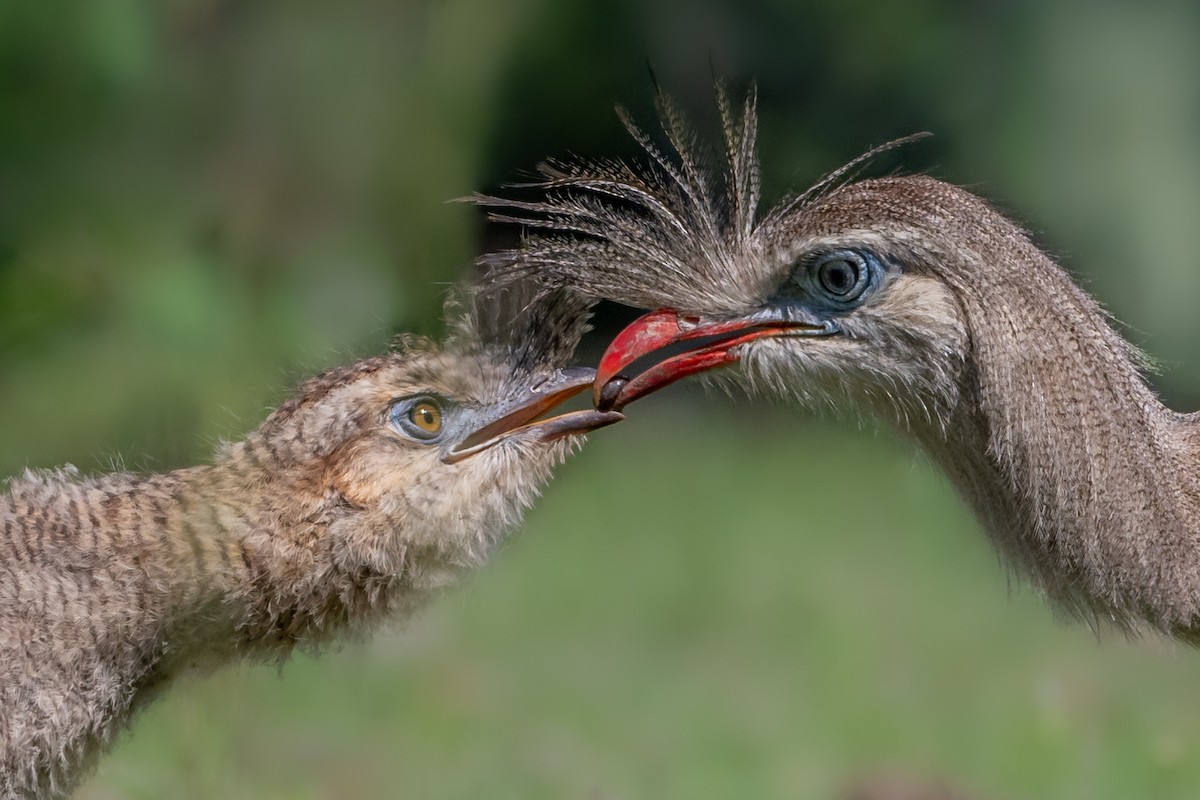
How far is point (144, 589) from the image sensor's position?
6.31 ft

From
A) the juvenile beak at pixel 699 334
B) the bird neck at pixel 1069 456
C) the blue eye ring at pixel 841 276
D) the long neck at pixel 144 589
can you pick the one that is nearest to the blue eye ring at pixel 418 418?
the long neck at pixel 144 589

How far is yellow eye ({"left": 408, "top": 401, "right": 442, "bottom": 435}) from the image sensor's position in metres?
2.11

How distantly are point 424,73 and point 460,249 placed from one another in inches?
14.0

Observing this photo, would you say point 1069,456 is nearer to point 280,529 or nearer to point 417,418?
point 417,418

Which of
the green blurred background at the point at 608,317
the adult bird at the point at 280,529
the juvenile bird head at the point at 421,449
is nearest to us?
the green blurred background at the point at 608,317

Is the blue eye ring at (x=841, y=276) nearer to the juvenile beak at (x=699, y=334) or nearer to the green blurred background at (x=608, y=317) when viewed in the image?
the juvenile beak at (x=699, y=334)

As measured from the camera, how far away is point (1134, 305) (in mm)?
3479

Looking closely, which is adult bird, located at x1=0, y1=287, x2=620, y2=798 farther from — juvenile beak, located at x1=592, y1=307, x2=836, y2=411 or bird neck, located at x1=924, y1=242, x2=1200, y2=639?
bird neck, located at x1=924, y1=242, x2=1200, y2=639

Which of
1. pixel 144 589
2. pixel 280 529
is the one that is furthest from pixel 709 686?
pixel 144 589

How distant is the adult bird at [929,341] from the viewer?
7.02 ft

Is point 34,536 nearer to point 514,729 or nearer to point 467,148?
point 467,148

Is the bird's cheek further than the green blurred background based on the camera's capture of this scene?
Yes

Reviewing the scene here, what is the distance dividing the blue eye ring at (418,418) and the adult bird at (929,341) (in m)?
0.21

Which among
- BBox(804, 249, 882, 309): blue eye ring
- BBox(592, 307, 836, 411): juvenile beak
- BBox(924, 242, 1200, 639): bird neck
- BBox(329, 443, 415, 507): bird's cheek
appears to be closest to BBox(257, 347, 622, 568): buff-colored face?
BBox(329, 443, 415, 507): bird's cheek
